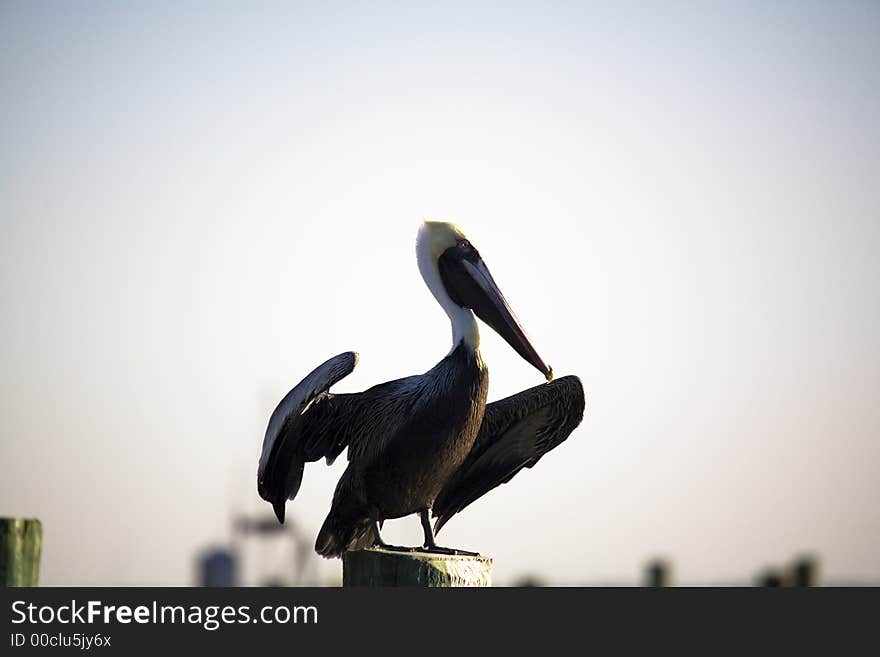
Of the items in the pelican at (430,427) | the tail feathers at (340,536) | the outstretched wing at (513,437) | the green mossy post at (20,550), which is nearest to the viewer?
the green mossy post at (20,550)

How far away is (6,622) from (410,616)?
197cm

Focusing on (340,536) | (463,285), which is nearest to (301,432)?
(340,536)

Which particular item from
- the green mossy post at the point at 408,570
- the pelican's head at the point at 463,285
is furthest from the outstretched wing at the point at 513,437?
the green mossy post at the point at 408,570

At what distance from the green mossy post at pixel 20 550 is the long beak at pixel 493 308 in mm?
2757

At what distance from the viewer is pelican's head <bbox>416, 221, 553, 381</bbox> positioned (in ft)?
24.2

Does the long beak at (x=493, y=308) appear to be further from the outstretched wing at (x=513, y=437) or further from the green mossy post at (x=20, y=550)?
the green mossy post at (x=20, y=550)

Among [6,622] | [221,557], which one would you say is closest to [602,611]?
[6,622]

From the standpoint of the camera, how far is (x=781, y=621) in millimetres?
6562

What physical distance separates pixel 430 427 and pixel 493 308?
2.90 feet

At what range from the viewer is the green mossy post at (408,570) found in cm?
605

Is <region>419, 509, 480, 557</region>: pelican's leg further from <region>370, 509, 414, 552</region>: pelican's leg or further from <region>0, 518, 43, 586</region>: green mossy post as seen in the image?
<region>0, 518, 43, 586</region>: green mossy post

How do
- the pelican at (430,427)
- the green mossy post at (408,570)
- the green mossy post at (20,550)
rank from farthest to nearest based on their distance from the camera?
the pelican at (430,427) → the green mossy post at (408,570) → the green mossy post at (20,550)

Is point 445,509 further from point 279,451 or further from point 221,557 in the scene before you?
point 221,557

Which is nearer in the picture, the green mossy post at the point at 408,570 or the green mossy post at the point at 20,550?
the green mossy post at the point at 20,550
